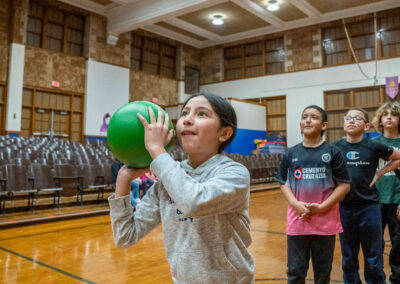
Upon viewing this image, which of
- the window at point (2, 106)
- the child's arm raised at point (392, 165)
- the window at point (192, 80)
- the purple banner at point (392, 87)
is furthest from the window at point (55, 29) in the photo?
the child's arm raised at point (392, 165)

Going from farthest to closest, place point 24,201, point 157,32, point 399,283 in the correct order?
point 157,32 → point 24,201 → point 399,283

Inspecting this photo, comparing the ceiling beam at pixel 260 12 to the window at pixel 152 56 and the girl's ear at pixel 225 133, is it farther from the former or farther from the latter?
the girl's ear at pixel 225 133

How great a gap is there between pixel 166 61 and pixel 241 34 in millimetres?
4079

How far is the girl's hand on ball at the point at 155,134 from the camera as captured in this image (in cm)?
91

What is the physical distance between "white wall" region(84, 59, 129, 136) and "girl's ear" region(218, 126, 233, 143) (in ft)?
45.1

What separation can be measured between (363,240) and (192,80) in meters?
17.2

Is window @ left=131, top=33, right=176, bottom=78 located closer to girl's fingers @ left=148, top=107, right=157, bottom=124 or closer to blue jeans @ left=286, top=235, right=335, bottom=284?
blue jeans @ left=286, top=235, right=335, bottom=284

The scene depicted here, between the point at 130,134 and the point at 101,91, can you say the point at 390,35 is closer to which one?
the point at 101,91

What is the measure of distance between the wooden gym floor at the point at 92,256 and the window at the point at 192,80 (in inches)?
564

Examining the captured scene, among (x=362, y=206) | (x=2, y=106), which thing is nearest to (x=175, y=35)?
(x=2, y=106)

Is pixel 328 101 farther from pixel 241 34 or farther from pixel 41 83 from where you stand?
pixel 41 83

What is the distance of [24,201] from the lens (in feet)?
19.3

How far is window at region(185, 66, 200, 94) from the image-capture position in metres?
18.6

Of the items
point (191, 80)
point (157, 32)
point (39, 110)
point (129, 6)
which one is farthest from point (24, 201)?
point (191, 80)
